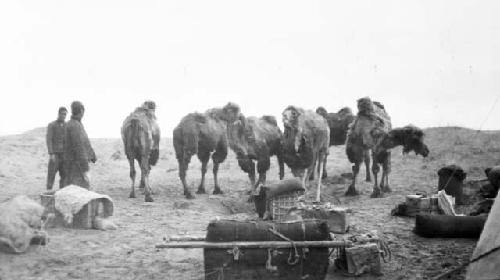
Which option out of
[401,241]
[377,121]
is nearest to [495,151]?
[377,121]

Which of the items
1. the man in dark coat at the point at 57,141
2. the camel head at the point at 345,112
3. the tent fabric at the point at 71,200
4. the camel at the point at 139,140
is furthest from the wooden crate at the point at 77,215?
the camel head at the point at 345,112

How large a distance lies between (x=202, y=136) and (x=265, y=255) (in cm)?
750

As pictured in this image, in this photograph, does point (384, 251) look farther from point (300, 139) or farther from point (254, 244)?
point (300, 139)

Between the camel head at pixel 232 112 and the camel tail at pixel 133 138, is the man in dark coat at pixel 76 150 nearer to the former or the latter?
the camel tail at pixel 133 138

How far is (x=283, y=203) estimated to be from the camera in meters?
7.98

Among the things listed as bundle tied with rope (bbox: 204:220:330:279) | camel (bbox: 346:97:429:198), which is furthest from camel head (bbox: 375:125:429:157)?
bundle tied with rope (bbox: 204:220:330:279)

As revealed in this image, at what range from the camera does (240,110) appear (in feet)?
39.5

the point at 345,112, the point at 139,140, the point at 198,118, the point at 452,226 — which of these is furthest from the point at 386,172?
the point at 139,140

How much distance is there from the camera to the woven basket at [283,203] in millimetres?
7941

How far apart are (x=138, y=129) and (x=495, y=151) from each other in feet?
47.2

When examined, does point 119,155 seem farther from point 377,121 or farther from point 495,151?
point 495,151

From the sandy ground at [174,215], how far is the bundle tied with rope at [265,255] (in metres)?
0.72

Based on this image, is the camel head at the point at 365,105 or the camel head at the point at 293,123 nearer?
the camel head at the point at 293,123

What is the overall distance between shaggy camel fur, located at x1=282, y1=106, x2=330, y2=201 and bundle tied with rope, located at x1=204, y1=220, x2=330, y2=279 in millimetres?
5895
